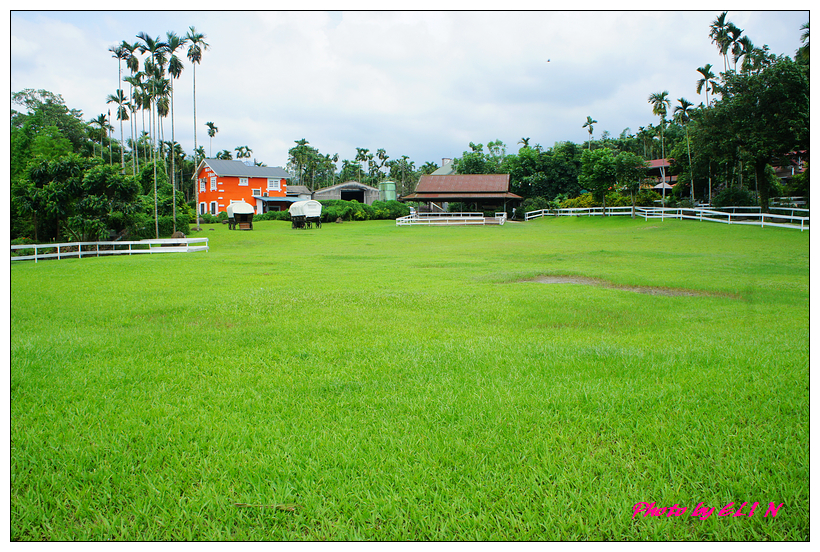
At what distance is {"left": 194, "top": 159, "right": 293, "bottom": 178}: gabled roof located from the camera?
61375 mm

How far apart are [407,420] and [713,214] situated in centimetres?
3812

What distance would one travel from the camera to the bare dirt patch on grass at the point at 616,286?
32.8 feet

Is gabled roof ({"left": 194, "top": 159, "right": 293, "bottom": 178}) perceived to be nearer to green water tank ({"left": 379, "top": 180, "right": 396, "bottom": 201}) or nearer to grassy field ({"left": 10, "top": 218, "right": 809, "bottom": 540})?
green water tank ({"left": 379, "top": 180, "right": 396, "bottom": 201})

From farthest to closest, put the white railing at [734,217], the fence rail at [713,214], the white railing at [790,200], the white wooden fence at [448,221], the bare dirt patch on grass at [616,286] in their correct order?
1. the white wooden fence at [448,221]
2. the white railing at [790,200]
3. the fence rail at [713,214]
4. the white railing at [734,217]
5. the bare dirt patch on grass at [616,286]

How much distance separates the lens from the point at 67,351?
5.79 metres

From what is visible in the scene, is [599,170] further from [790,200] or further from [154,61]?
[154,61]

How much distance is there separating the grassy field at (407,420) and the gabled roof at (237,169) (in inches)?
2220

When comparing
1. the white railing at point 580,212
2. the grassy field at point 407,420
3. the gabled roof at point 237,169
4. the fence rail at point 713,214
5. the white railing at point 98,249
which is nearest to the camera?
the grassy field at point 407,420

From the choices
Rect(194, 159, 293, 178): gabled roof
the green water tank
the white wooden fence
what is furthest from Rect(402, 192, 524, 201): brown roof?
Rect(194, 159, 293, 178): gabled roof

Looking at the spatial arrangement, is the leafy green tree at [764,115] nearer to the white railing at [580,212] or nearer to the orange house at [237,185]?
the white railing at [580,212]

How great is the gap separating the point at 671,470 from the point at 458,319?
4617 millimetres

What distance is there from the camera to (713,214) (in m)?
35.4

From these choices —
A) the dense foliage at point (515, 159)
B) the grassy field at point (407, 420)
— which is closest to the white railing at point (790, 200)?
the dense foliage at point (515, 159)

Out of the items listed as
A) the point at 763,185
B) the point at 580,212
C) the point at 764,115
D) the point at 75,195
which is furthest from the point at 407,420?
the point at 580,212
